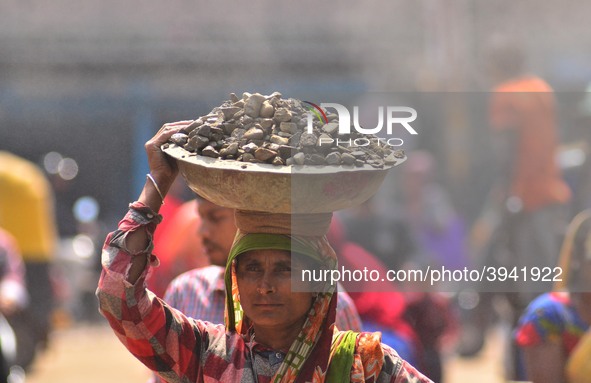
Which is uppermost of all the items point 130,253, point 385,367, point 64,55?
point 64,55

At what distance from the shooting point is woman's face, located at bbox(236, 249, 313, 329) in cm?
351

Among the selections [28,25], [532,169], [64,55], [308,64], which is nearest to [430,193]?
[532,169]

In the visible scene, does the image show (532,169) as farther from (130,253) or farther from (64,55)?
(64,55)

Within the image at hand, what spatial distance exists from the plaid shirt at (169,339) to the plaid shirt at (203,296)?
30.4 inches

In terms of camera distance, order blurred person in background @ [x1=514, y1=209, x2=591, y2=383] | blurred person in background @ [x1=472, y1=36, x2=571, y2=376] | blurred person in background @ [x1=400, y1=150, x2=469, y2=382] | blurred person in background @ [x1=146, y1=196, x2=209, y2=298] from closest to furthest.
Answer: blurred person in background @ [x1=514, y1=209, x2=591, y2=383] < blurred person in background @ [x1=146, y1=196, x2=209, y2=298] < blurred person in background @ [x1=472, y1=36, x2=571, y2=376] < blurred person in background @ [x1=400, y1=150, x2=469, y2=382]

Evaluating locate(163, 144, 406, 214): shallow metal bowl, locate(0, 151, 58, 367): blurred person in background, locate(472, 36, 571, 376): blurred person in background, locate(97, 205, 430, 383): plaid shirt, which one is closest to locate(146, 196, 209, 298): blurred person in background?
locate(472, 36, 571, 376): blurred person in background

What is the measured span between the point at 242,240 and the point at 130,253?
0.97 ft

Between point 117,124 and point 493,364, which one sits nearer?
point 493,364

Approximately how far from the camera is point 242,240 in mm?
3561

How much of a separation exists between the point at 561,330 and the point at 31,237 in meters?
7.14

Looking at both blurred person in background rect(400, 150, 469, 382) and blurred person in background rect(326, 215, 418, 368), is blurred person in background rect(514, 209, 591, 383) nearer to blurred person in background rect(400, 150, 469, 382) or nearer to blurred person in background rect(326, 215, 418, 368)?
blurred person in background rect(326, 215, 418, 368)

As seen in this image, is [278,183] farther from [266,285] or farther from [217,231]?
[217,231]

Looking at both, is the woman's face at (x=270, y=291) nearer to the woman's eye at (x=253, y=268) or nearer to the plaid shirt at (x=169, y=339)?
the woman's eye at (x=253, y=268)

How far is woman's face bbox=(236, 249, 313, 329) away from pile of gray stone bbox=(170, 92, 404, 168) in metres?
0.28
